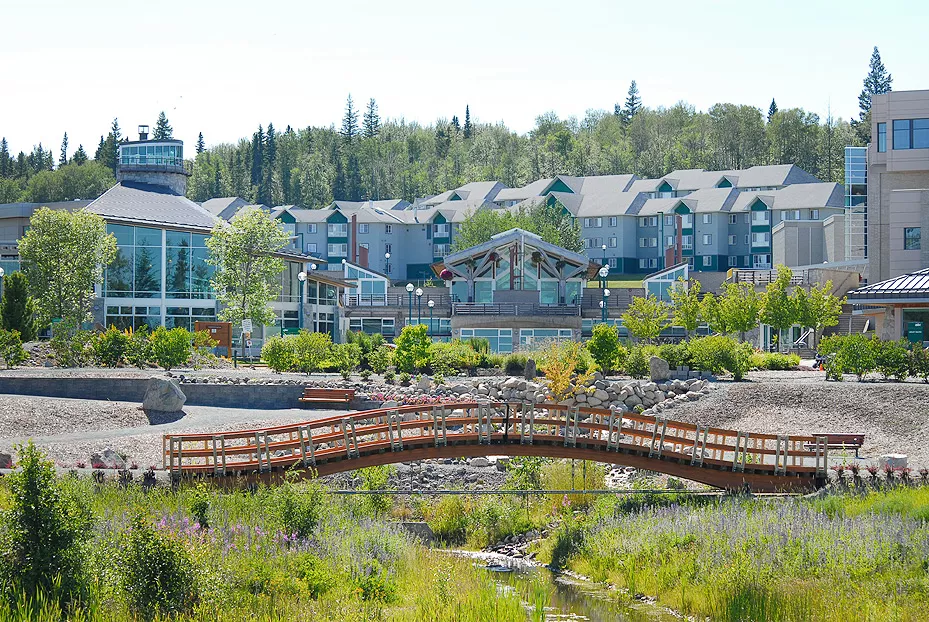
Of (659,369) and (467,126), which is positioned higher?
(467,126)

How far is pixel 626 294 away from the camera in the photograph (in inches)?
2552

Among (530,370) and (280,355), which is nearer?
(530,370)

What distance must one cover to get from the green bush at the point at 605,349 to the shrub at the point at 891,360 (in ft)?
28.3

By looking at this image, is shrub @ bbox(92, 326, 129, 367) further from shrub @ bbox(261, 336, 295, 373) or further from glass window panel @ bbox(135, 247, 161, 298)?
glass window panel @ bbox(135, 247, 161, 298)

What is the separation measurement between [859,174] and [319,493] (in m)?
53.2

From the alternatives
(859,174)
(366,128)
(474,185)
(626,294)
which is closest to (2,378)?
(626,294)

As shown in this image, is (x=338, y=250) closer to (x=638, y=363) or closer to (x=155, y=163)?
(x=155, y=163)

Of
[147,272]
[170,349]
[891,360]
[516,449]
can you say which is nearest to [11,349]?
[170,349]

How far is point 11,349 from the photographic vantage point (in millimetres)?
39156

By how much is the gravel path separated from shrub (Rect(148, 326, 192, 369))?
686 inches

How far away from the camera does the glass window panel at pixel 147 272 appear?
54875 millimetres

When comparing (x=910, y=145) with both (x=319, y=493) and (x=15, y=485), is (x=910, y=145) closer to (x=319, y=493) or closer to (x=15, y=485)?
(x=319, y=493)

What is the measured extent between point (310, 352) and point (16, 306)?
1128 cm

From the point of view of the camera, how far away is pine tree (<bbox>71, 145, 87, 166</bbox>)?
5750 inches
